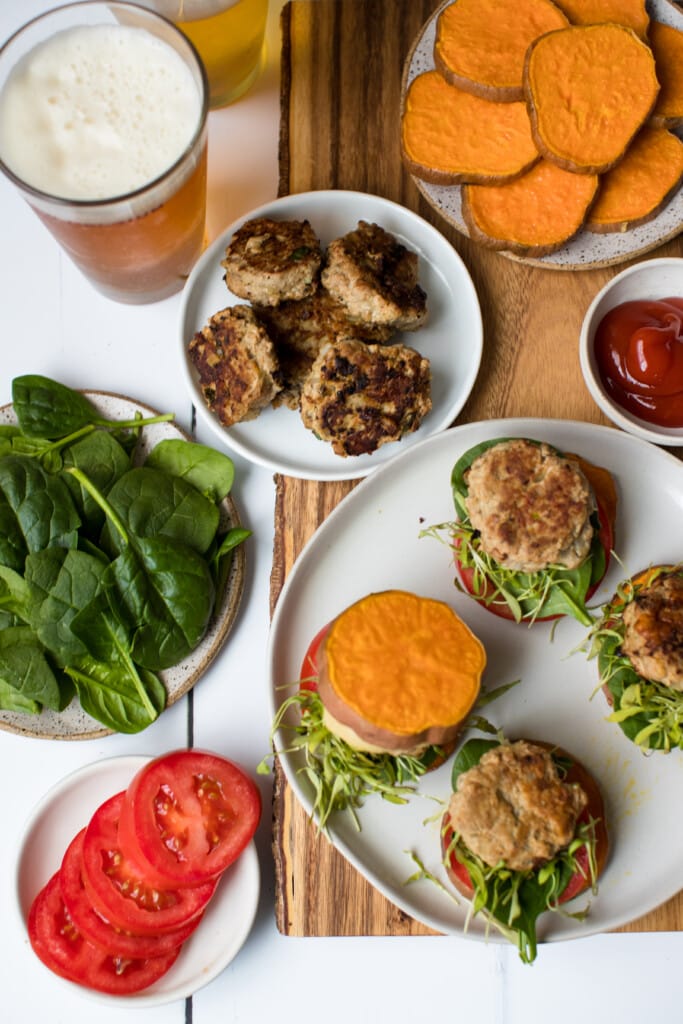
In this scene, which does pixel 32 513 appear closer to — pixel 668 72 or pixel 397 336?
pixel 397 336

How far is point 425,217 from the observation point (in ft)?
7.86

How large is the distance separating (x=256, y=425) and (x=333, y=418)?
24 cm

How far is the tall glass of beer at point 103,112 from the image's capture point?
6.48 feet

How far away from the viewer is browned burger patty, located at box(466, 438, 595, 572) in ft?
6.45

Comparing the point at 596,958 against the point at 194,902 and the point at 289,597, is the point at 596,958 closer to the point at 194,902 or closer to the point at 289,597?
the point at 194,902

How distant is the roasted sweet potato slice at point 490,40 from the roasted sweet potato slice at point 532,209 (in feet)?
0.67

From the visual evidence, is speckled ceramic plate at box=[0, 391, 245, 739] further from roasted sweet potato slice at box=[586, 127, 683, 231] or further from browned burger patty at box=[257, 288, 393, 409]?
roasted sweet potato slice at box=[586, 127, 683, 231]

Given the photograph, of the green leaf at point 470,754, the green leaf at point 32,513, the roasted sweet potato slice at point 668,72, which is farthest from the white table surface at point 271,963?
the roasted sweet potato slice at point 668,72

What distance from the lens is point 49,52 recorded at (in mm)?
2021

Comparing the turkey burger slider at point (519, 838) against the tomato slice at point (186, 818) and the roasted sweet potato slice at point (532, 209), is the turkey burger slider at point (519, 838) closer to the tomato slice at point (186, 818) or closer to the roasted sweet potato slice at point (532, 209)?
the tomato slice at point (186, 818)

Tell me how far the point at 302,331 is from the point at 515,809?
114cm

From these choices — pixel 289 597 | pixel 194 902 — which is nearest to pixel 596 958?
pixel 194 902

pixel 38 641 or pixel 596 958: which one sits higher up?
pixel 38 641

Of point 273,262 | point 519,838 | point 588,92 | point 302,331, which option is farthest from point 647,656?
point 588,92
